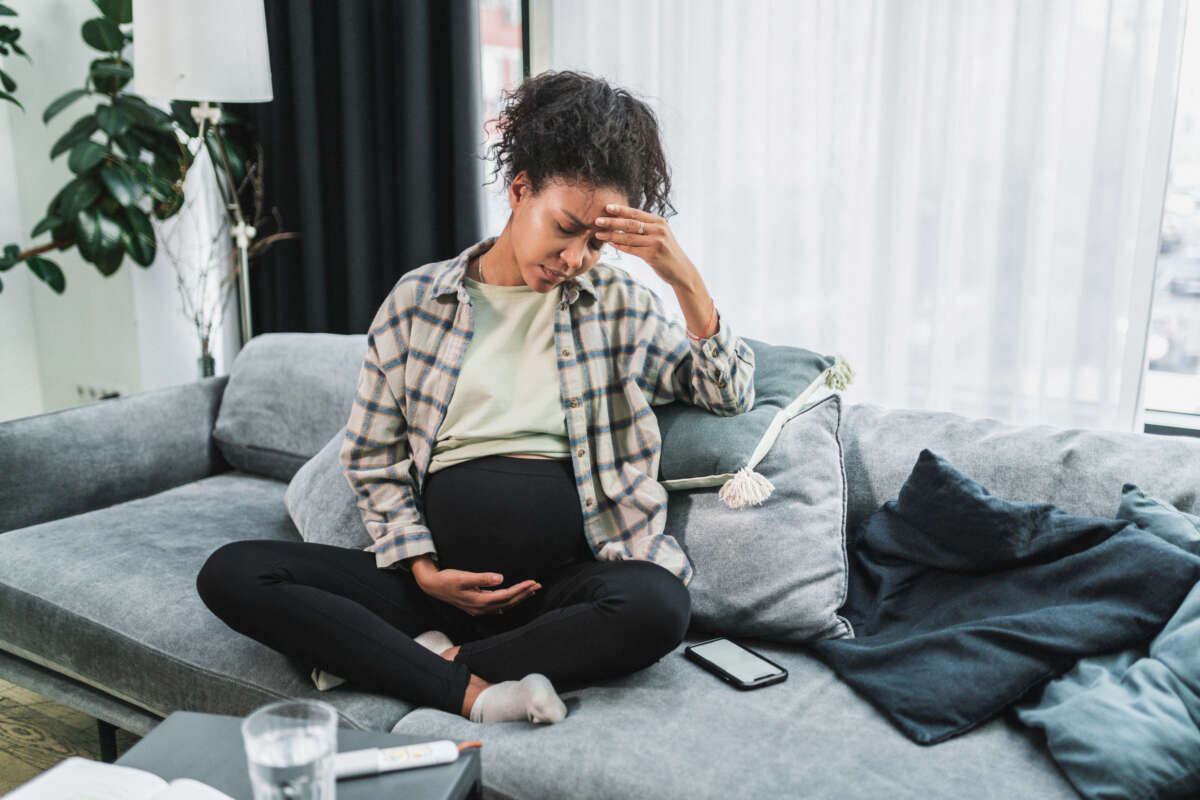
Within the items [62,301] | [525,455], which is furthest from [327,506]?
[62,301]

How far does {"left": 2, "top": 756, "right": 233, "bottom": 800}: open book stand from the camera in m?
0.88

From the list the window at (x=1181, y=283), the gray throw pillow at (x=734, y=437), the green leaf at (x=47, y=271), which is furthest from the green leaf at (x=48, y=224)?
the window at (x=1181, y=283)

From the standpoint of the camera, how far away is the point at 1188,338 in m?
1.87

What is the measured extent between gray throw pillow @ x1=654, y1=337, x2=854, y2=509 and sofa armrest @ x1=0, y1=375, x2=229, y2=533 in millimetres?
1184

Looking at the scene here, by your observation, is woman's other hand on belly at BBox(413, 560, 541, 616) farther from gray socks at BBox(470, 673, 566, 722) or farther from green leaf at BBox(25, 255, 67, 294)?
green leaf at BBox(25, 255, 67, 294)

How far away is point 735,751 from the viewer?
1.15 meters

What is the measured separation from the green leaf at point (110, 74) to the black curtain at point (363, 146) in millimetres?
A: 283

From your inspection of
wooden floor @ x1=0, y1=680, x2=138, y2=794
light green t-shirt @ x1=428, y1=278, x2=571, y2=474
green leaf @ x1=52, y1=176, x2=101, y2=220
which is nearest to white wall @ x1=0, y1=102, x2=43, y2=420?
green leaf @ x1=52, y1=176, x2=101, y2=220

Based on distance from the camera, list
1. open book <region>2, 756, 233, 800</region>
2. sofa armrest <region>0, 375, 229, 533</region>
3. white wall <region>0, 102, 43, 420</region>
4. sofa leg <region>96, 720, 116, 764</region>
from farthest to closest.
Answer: white wall <region>0, 102, 43, 420</region> < sofa armrest <region>0, 375, 229, 533</region> < sofa leg <region>96, 720, 116, 764</region> < open book <region>2, 756, 233, 800</region>

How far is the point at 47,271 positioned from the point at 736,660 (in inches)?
96.0

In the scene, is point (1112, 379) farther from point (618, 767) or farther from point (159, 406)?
point (159, 406)

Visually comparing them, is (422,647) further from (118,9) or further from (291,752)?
(118,9)

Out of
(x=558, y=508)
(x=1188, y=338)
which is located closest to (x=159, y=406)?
(x=558, y=508)

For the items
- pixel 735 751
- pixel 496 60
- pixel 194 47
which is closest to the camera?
pixel 735 751
